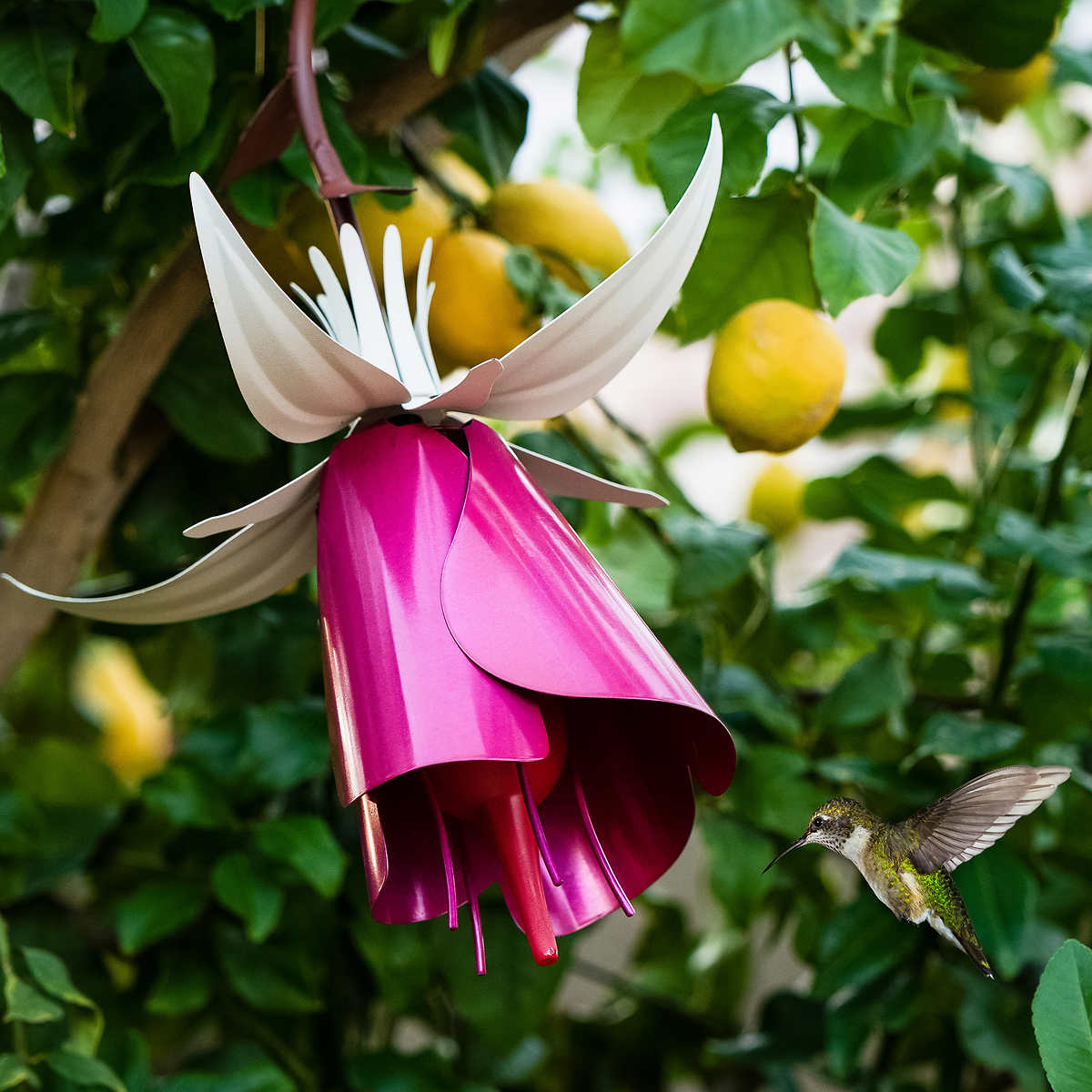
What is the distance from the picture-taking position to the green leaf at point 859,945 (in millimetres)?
563

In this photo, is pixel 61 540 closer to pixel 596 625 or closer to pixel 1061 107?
pixel 596 625

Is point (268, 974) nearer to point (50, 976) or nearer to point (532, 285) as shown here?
point (50, 976)

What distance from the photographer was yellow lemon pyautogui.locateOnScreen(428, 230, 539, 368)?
0.48 m

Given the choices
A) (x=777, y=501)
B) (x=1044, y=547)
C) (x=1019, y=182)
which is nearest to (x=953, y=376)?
(x=777, y=501)

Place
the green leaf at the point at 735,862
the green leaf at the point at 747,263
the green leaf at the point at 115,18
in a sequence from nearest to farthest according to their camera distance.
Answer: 1. the green leaf at the point at 115,18
2. the green leaf at the point at 747,263
3. the green leaf at the point at 735,862

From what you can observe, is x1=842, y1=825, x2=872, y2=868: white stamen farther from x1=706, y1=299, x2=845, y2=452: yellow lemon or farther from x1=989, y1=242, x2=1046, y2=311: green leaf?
x1=989, y1=242, x2=1046, y2=311: green leaf

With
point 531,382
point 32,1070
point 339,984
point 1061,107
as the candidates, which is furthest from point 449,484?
point 1061,107

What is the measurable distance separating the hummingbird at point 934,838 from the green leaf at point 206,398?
359 mm

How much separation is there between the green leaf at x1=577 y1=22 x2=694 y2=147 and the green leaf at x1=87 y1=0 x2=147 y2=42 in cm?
18

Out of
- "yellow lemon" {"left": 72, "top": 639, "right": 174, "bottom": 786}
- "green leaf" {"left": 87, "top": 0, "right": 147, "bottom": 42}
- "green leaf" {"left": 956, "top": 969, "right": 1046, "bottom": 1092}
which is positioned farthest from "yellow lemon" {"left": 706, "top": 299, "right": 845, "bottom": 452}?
"yellow lemon" {"left": 72, "top": 639, "right": 174, "bottom": 786}

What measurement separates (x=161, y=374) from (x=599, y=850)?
371mm

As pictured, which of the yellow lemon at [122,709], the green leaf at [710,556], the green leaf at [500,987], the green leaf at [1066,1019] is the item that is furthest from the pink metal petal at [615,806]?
the yellow lemon at [122,709]

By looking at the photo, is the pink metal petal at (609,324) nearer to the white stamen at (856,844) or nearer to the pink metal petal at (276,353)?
the pink metal petal at (276,353)

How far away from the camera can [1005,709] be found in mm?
618
